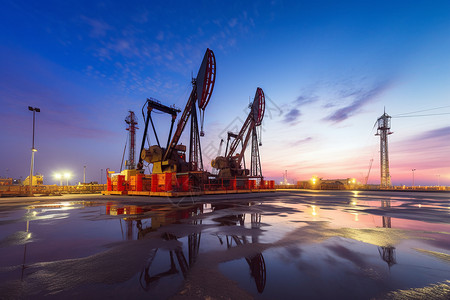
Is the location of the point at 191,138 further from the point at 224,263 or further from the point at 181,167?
the point at 224,263

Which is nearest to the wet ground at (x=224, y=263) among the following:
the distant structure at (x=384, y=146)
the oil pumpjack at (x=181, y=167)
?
the oil pumpjack at (x=181, y=167)

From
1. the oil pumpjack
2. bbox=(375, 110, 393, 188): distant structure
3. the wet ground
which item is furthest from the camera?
bbox=(375, 110, 393, 188): distant structure

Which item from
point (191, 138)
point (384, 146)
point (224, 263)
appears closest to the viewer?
point (224, 263)

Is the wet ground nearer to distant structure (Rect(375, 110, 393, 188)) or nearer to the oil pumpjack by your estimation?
the oil pumpjack

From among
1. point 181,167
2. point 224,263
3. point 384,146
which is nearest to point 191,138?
Answer: point 181,167

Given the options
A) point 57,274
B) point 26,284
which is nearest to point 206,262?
point 57,274

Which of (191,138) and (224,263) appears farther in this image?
(191,138)

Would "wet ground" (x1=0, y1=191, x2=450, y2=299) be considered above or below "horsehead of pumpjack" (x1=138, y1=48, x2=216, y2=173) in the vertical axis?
below

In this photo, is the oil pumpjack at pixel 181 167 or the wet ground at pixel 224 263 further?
the oil pumpjack at pixel 181 167

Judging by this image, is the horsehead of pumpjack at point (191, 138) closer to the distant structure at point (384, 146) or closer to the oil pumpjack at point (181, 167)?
the oil pumpjack at point (181, 167)

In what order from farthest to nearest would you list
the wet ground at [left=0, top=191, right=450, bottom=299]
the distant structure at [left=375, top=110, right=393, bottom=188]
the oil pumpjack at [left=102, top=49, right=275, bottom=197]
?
the distant structure at [left=375, top=110, right=393, bottom=188] < the oil pumpjack at [left=102, top=49, right=275, bottom=197] < the wet ground at [left=0, top=191, right=450, bottom=299]

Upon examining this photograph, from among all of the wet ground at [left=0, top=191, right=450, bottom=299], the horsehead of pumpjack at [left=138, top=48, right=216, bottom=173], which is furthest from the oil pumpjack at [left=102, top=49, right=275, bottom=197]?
the wet ground at [left=0, top=191, right=450, bottom=299]

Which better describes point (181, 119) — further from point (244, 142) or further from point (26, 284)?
point (26, 284)

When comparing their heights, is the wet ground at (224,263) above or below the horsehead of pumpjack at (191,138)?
below
